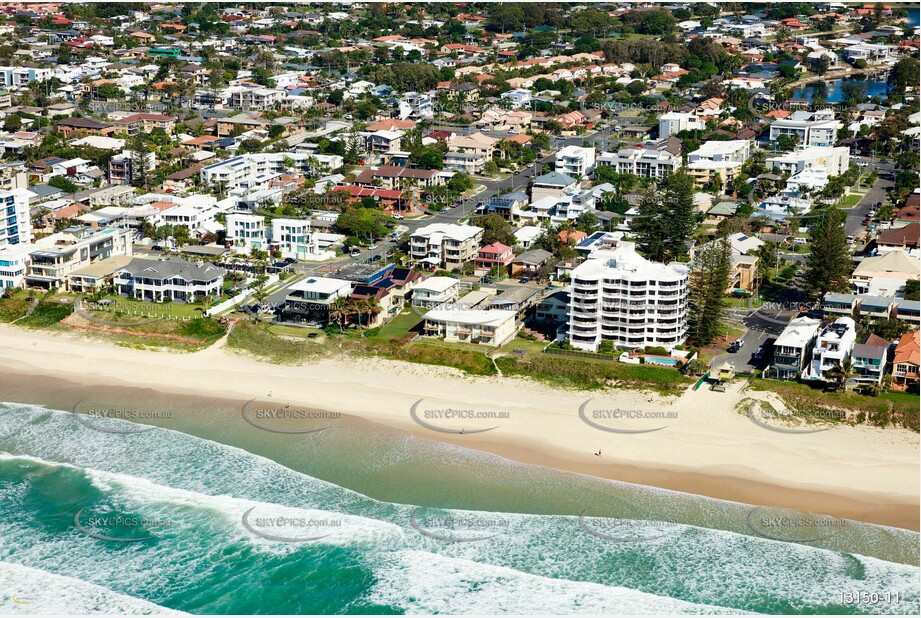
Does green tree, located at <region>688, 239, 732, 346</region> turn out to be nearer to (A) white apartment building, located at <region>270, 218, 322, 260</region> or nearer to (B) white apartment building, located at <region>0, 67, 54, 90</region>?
(A) white apartment building, located at <region>270, 218, 322, 260</region>

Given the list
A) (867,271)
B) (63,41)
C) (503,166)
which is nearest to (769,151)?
(503,166)

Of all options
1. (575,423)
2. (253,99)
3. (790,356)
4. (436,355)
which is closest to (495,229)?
(436,355)

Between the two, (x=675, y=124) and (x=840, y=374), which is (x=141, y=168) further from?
(x=840, y=374)

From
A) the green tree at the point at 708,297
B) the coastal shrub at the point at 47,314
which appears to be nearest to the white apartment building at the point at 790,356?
the green tree at the point at 708,297

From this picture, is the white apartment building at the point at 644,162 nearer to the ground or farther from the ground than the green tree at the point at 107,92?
nearer to the ground

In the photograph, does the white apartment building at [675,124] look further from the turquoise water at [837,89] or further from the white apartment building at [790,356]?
the white apartment building at [790,356]
